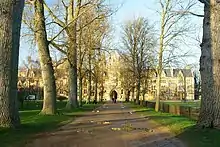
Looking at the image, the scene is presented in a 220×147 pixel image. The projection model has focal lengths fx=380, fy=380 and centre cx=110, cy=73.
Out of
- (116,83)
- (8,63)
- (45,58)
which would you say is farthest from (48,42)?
(116,83)

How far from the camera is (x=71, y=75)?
41125mm

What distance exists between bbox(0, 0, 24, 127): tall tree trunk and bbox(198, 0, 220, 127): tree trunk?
314 inches

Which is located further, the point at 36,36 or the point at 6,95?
the point at 36,36

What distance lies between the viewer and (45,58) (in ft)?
89.5

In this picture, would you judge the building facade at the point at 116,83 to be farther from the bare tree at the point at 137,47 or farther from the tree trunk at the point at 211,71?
the tree trunk at the point at 211,71

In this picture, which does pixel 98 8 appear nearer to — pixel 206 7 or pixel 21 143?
pixel 206 7

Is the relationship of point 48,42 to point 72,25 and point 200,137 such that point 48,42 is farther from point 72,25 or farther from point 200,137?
point 200,137

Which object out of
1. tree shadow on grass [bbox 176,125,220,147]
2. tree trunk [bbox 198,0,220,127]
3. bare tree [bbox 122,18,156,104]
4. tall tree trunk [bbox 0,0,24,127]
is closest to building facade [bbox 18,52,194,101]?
bare tree [bbox 122,18,156,104]

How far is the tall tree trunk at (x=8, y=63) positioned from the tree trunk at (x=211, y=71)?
797 centimetres

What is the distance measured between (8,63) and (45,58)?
11.5 meters

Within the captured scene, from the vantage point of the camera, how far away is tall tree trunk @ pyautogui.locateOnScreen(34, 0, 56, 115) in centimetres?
2656

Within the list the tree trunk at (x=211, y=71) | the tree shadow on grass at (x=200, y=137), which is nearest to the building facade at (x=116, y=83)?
the tree trunk at (x=211, y=71)

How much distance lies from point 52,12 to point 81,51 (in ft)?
45.8

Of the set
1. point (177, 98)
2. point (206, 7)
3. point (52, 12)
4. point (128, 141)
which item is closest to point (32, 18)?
point (52, 12)
